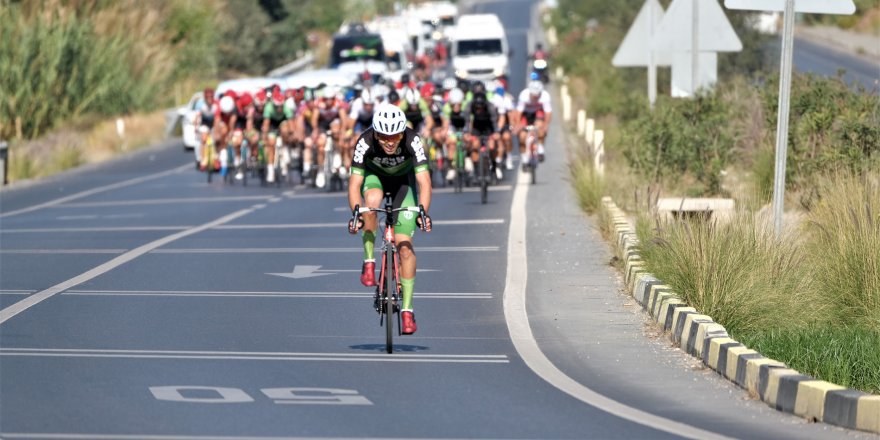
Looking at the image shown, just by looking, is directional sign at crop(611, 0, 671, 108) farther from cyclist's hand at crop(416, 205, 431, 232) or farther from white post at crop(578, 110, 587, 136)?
cyclist's hand at crop(416, 205, 431, 232)

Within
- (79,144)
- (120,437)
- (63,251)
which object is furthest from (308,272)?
(79,144)

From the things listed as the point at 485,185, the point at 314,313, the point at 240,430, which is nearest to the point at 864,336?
the point at 314,313

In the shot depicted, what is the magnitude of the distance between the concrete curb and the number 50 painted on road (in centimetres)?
221

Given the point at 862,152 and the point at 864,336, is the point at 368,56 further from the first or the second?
the point at 864,336

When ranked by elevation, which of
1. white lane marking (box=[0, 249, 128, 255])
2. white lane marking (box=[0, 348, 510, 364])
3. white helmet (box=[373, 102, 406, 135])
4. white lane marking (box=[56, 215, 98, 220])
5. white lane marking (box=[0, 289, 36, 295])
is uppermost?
white helmet (box=[373, 102, 406, 135])

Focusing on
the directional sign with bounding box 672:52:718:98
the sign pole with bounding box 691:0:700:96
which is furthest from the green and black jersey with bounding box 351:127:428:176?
the directional sign with bounding box 672:52:718:98

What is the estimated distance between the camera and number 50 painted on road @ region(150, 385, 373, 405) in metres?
10.3

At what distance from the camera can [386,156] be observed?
12.8m

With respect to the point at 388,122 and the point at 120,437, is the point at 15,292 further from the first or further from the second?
the point at 120,437

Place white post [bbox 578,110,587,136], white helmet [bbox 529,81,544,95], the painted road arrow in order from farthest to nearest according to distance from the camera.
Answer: white post [bbox 578,110,587,136]
white helmet [bbox 529,81,544,95]
the painted road arrow

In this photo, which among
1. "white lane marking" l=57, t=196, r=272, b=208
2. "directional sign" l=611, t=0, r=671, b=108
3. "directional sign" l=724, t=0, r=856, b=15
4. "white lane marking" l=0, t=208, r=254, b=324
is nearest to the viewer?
"white lane marking" l=0, t=208, r=254, b=324

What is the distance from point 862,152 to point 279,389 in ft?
35.4

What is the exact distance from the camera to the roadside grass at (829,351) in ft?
38.1

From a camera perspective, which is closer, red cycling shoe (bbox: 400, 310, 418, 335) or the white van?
red cycling shoe (bbox: 400, 310, 418, 335)
